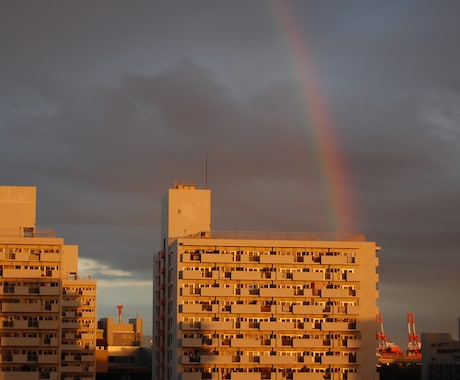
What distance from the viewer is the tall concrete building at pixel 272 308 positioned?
539 ft

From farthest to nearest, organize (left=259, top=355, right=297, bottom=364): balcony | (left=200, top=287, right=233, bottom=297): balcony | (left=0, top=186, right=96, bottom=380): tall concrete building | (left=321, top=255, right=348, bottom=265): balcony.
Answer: (left=321, top=255, right=348, bottom=265): balcony, (left=200, top=287, right=233, bottom=297): balcony, (left=259, top=355, right=297, bottom=364): balcony, (left=0, top=186, right=96, bottom=380): tall concrete building

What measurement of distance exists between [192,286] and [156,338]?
2002 centimetres

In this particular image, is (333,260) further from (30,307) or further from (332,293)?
(30,307)

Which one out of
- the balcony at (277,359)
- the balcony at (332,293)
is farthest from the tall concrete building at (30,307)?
the balcony at (332,293)

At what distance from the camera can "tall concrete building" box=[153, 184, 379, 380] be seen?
164 meters

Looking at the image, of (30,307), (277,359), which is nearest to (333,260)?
(277,359)

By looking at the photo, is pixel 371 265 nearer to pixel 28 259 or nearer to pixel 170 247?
pixel 170 247

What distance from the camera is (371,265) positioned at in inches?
6698

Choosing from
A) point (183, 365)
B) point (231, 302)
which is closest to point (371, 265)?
point (231, 302)

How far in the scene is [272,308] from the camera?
166500 millimetres

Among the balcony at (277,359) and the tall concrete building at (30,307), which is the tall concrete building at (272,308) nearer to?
the balcony at (277,359)

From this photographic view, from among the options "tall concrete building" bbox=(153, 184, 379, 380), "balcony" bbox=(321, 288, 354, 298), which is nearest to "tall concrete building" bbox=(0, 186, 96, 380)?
"tall concrete building" bbox=(153, 184, 379, 380)

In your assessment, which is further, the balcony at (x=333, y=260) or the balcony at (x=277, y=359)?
the balcony at (x=333, y=260)

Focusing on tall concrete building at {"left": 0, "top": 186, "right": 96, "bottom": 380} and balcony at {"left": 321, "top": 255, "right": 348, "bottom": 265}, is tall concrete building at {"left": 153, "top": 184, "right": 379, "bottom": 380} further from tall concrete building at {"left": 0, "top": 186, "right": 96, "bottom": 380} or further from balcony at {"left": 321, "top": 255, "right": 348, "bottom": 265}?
tall concrete building at {"left": 0, "top": 186, "right": 96, "bottom": 380}
